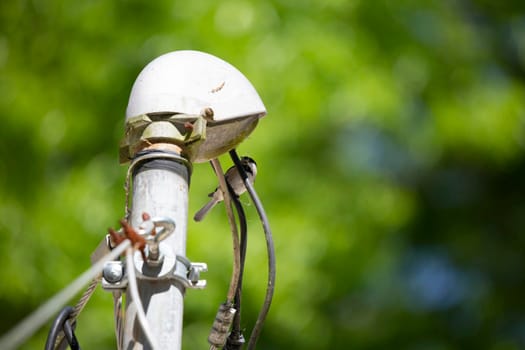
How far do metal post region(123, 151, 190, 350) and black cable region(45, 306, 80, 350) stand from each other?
24 centimetres

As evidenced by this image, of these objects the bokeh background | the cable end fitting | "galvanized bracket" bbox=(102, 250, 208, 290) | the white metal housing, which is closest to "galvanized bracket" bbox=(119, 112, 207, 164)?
the white metal housing

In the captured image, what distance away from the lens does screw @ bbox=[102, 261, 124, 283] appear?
1.30 meters

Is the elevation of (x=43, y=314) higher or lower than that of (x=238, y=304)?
lower

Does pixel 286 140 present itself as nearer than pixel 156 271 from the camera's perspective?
No

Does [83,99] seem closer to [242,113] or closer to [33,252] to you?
[33,252]

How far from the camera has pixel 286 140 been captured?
11.1 ft

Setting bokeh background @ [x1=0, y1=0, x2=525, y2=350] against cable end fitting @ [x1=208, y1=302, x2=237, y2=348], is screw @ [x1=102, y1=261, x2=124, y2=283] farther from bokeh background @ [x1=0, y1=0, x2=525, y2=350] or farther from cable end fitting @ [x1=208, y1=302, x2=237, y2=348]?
bokeh background @ [x1=0, y1=0, x2=525, y2=350]

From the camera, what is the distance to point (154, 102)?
1.39m

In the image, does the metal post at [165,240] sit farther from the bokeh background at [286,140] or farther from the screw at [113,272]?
the bokeh background at [286,140]

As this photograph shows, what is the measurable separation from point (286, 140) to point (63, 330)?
197cm

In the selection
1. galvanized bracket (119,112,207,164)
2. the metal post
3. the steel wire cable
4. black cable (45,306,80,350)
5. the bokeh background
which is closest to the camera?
the steel wire cable

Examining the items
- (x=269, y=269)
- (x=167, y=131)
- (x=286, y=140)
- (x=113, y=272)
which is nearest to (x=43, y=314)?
(x=113, y=272)

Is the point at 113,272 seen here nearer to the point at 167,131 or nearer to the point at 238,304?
the point at 167,131

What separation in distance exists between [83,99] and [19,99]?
0.23 m
